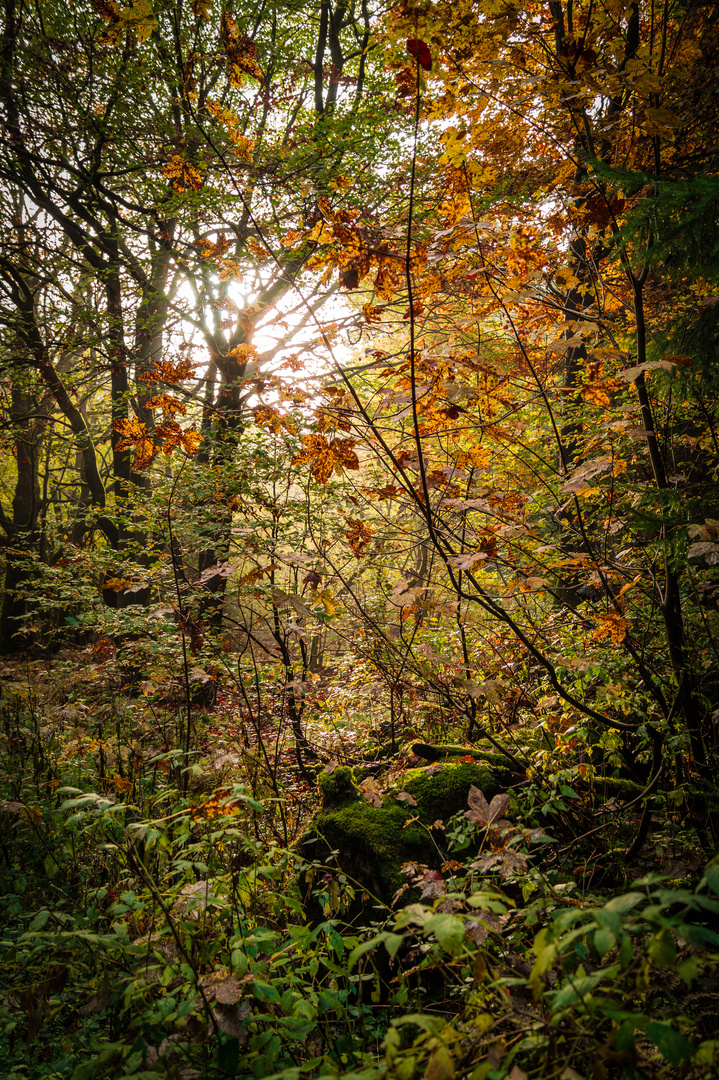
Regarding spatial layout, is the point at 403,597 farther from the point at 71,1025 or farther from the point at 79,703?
the point at 79,703

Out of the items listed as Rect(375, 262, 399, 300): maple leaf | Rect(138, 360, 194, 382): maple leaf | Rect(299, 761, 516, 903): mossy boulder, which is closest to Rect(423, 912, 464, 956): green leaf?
Rect(299, 761, 516, 903): mossy boulder

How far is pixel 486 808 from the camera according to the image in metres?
1.68

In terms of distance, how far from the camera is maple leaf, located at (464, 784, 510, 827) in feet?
5.29

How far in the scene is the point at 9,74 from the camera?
20.0 feet

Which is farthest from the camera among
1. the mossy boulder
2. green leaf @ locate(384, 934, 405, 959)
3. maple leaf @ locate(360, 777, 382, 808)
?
maple leaf @ locate(360, 777, 382, 808)

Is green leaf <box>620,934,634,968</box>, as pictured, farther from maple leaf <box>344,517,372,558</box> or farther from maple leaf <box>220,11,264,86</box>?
maple leaf <box>220,11,264,86</box>

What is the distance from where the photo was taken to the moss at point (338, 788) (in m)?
2.66

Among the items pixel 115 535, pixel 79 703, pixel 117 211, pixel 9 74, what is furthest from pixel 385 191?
pixel 79 703

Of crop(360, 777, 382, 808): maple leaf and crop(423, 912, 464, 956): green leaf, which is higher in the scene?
crop(423, 912, 464, 956): green leaf

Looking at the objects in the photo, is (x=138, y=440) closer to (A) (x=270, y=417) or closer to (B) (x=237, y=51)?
(A) (x=270, y=417)

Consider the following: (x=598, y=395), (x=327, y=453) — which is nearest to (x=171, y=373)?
(x=327, y=453)

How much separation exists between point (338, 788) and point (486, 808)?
121cm

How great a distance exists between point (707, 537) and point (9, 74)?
913 cm

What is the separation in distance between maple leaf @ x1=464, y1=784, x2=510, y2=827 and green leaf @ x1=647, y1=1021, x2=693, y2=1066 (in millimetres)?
789
